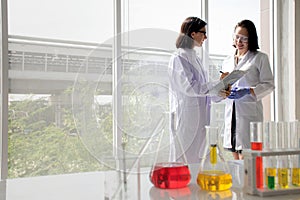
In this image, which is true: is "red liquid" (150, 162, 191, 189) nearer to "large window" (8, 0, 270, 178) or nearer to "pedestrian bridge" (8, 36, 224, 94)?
"large window" (8, 0, 270, 178)

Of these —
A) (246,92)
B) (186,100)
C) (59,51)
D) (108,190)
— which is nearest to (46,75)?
(59,51)

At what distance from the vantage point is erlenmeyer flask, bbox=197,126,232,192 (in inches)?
30.7

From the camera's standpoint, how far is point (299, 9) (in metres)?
3.61

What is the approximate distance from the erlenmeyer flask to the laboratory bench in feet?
0.05

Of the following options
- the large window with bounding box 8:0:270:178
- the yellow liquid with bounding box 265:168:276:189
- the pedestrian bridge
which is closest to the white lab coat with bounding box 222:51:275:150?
the pedestrian bridge

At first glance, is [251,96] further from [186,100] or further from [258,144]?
[258,144]

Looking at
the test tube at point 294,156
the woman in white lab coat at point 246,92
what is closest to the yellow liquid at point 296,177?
the test tube at point 294,156

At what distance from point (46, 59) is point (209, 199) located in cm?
225

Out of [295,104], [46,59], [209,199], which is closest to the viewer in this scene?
[209,199]

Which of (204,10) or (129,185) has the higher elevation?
(204,10)

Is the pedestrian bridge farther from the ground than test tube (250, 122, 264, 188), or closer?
farther from the ground

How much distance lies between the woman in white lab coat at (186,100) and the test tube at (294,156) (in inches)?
8.6

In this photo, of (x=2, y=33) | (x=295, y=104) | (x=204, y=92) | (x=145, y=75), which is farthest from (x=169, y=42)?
(x=295, y=104)

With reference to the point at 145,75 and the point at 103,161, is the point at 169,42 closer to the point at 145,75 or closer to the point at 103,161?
the point at 145,75
